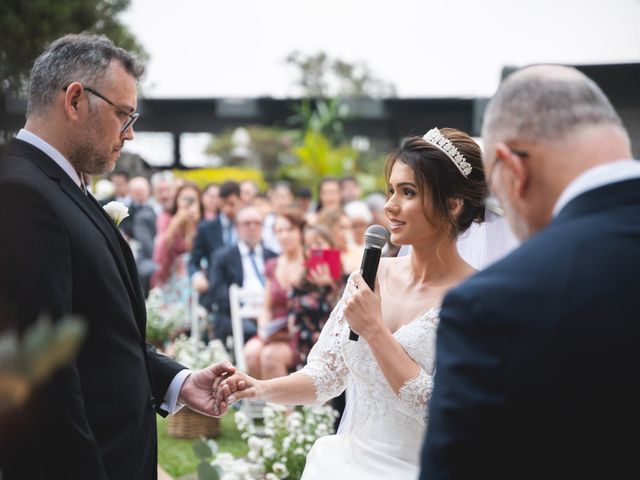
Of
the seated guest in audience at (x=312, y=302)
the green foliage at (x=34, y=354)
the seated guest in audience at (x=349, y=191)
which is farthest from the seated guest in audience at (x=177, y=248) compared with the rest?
the green foliage at (x=34, y=354)

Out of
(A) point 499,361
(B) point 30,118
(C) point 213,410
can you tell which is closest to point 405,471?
(C) point 213,410

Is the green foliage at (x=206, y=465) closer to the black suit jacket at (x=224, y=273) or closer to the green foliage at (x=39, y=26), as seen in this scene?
the green foliage at (x=39, y=26)

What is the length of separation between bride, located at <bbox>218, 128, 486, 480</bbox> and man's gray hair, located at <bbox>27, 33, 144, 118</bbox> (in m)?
1.19

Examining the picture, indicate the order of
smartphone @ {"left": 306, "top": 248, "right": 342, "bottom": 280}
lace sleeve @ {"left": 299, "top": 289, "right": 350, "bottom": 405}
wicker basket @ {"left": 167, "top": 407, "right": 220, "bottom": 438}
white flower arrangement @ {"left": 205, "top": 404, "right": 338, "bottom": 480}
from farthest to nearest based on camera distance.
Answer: wicker basket @ {"left": 167, "top": 407, "right": 220, "bottom": 438} → smartphone @ {"left": 306, "top": 248, "right": 342, "bottom": 280} → white flower arrangement @ {"left": 205, "top": 404, "right": 338, "bottom": 480} → lace sleeve @ {"left": 299, "top": 289, "right": 350, "bottom": 405}

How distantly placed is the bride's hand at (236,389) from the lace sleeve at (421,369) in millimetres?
599

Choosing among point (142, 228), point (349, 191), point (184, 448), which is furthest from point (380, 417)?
point (349, 191)

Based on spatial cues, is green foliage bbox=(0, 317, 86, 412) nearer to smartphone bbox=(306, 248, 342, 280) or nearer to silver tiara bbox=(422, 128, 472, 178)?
silver tiara bbox=(422, 128, 472, 178)

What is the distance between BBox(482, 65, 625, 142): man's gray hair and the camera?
1368 millimetres

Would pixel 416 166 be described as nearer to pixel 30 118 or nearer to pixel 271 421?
pixel 30 118

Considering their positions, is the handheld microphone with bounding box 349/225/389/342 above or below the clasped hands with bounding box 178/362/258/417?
above

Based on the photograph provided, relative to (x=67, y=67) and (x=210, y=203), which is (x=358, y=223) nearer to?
(x=210, y=203)

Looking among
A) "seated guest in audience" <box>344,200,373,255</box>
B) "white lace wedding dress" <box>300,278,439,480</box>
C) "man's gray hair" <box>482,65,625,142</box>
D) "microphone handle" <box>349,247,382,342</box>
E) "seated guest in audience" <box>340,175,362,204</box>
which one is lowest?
"seated guest in audience" <box>340,175,362,204</box>

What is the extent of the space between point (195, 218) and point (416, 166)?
6.97 meters

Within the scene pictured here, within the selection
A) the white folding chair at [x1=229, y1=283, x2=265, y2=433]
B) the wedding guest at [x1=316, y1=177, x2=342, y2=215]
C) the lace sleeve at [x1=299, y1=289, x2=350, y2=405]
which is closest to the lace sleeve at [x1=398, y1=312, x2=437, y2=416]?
the lace sleeve at [x1=299, y1=289, x2=350, y2=405]
